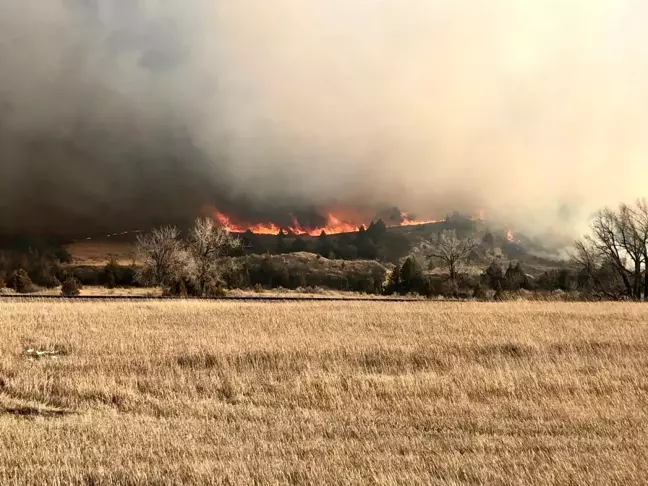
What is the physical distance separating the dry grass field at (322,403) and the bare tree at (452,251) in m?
46.7

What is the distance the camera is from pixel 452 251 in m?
72.8

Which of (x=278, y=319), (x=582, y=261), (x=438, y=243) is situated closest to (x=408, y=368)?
(x=278, y=319)

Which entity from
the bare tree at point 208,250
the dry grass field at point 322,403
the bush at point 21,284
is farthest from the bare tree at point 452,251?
the bush at point 21,284

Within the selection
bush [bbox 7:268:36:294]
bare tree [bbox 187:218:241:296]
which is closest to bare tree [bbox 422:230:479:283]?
bare tree [bbox 187:218:241:296]

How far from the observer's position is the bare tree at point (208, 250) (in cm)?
6412

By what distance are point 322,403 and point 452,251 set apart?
61.8 m

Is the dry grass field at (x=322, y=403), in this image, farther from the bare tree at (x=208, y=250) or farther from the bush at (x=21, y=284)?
the bush at (x=21, y=284)

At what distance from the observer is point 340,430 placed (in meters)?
10.6

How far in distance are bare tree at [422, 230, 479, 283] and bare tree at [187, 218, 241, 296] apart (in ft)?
82.1

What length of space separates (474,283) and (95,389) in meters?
74.1

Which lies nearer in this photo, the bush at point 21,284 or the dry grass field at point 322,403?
the dry grass field at point 322,403

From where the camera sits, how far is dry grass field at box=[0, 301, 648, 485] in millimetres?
8352

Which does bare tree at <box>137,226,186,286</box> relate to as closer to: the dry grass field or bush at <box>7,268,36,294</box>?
bush at <box>7,268,36,294</box>

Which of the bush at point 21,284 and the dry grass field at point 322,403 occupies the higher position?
the dry grass field at point 322,403
